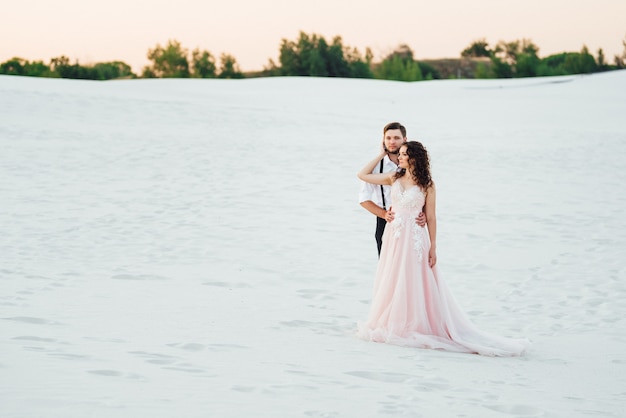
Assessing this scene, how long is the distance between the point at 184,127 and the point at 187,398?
19.3 meters

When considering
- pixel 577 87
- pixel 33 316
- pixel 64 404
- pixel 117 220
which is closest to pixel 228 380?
pixel 64 404

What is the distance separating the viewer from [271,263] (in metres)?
10.7

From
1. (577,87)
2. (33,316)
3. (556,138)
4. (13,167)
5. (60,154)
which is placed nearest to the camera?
(33,316)

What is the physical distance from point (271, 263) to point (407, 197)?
4035 mm

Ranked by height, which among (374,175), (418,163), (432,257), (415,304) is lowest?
(415,304)


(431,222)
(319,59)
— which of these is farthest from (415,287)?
(319,59)

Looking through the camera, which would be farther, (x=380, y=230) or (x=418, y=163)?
(x=380, y=230)

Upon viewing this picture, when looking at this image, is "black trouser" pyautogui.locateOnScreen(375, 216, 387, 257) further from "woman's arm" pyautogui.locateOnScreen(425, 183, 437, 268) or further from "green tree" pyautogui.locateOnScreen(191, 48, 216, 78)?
"green tree" pyautogui.locateOnScreen(191, 48, 216, 78)

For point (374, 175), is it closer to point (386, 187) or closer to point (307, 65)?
point (386, 187)

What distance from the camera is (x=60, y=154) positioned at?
18500 mm

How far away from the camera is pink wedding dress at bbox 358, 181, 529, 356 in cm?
682

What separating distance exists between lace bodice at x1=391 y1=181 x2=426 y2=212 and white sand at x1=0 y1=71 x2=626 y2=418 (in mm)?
1127

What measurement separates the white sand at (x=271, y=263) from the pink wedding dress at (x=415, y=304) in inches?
6.8

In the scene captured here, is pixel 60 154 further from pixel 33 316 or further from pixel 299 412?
pixel 299 412
